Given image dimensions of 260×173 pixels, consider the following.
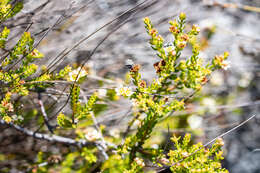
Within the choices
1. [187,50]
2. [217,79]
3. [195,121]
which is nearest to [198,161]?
[195,121]

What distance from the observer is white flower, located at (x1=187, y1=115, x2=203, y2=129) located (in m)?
2.00

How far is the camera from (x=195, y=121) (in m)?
2.03

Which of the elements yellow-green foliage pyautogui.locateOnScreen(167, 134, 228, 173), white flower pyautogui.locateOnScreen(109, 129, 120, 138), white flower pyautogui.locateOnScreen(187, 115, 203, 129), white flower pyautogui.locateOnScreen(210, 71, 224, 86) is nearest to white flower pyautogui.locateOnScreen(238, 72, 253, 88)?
white flower pyautogui.locateOnScreen(210, 71, 224, 86)

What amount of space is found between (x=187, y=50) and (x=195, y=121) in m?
0.69

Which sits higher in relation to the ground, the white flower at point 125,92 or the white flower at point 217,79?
the white flower at point 217,79

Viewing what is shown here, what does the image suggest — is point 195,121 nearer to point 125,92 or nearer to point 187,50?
point 187,50

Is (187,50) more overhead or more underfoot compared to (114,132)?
more overhead

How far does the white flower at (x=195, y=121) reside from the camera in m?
2.00

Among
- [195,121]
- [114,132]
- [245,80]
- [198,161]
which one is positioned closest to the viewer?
[198,161]

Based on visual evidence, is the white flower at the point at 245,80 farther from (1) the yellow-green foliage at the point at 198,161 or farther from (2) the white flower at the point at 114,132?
(1) the yellow-green foliage at the point at 198,161

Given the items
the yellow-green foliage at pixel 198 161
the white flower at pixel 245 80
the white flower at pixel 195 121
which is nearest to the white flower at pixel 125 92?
the yellow-green foliage at pixel 198 161

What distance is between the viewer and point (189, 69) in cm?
100

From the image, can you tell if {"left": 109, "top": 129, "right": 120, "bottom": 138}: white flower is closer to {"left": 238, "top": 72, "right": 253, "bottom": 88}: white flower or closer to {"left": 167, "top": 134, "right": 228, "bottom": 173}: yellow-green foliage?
{"left": 167, "top": 134, "right": 228, "bottom": 173}: yellow-green foliage

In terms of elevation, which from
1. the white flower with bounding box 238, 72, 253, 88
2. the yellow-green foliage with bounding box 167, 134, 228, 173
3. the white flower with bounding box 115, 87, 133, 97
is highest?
the white flower with bounding box 238, 72, 253, 88
